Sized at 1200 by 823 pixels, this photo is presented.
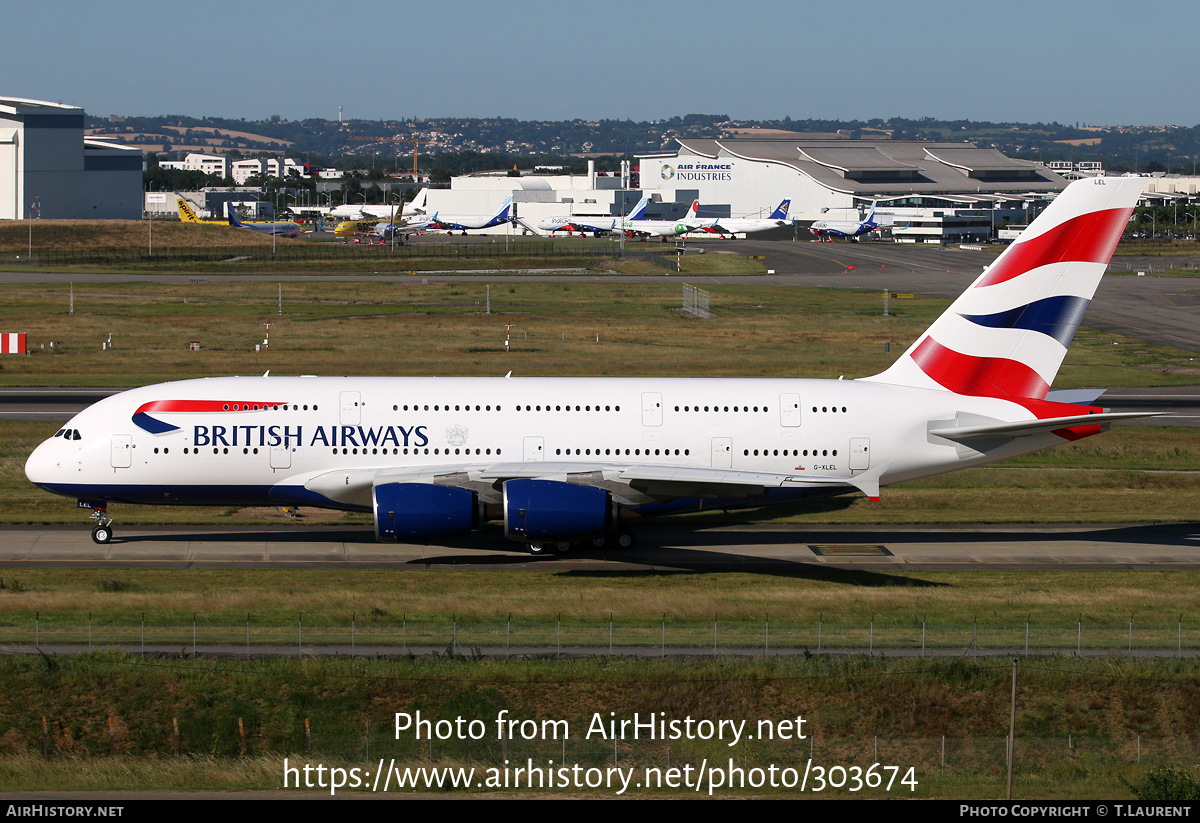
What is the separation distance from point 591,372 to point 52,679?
1885 inches

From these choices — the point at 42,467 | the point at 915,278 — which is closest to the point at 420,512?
the point at 42,467

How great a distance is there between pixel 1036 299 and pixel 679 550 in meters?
14.8

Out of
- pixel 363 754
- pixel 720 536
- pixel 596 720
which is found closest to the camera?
pixel 363 754

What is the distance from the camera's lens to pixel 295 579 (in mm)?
36688

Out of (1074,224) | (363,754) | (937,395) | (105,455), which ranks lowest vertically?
(363,754)

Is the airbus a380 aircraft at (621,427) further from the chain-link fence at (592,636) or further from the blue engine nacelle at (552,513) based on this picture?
the chain-link fence at (592,636)

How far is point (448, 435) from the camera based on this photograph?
40.0 meters

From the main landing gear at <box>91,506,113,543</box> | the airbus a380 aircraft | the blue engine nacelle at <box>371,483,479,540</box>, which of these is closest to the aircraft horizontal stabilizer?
the airbus a380 aircraft

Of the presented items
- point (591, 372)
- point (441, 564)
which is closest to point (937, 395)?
point (441, 564)

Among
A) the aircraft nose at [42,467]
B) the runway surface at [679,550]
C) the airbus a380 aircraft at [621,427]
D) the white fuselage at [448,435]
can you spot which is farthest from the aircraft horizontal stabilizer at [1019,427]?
the aircraft nose at [42,467]

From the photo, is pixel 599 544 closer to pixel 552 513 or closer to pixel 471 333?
pixel 552 513

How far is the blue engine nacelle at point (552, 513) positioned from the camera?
121ft

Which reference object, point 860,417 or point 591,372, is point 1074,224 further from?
point 591,372

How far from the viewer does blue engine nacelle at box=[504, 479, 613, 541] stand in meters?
36.9
